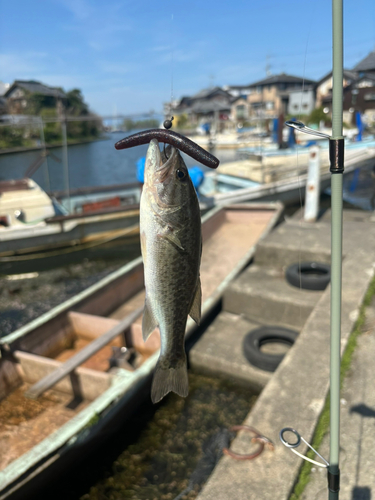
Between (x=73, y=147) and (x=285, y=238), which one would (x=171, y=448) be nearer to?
(x=285, y=238)

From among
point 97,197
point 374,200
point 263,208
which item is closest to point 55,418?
point 263,208

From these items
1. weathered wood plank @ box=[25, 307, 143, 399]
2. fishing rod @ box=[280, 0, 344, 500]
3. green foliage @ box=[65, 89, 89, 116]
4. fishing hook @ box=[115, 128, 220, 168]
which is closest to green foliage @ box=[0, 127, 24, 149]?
green foliage @ box=[65, 89, 89, 116]

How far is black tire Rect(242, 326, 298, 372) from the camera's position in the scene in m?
6.68

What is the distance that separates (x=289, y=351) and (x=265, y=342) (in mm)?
1532

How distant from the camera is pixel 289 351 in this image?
19.9 ft

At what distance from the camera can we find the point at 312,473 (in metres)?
4.09

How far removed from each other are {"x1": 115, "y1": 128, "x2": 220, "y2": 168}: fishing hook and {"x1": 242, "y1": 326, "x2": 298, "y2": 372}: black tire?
5854 millimetres

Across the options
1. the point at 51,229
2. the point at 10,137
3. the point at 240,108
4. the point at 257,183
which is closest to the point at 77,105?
the point at 10,137

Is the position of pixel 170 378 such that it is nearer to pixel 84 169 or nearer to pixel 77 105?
pixel 84 169

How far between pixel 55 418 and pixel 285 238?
7697mm

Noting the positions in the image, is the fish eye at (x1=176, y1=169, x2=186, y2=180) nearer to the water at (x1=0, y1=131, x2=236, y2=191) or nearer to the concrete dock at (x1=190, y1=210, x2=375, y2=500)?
the concrete dock at (x1=190, y1=210, x2=375, y2=500)

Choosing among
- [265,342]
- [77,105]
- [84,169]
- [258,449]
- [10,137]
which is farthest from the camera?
[10,137]

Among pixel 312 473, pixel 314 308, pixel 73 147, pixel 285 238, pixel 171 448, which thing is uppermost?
pixel 73 147

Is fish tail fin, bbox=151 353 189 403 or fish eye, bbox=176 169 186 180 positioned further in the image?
fish tail fin, bbox=151 353 189 403
